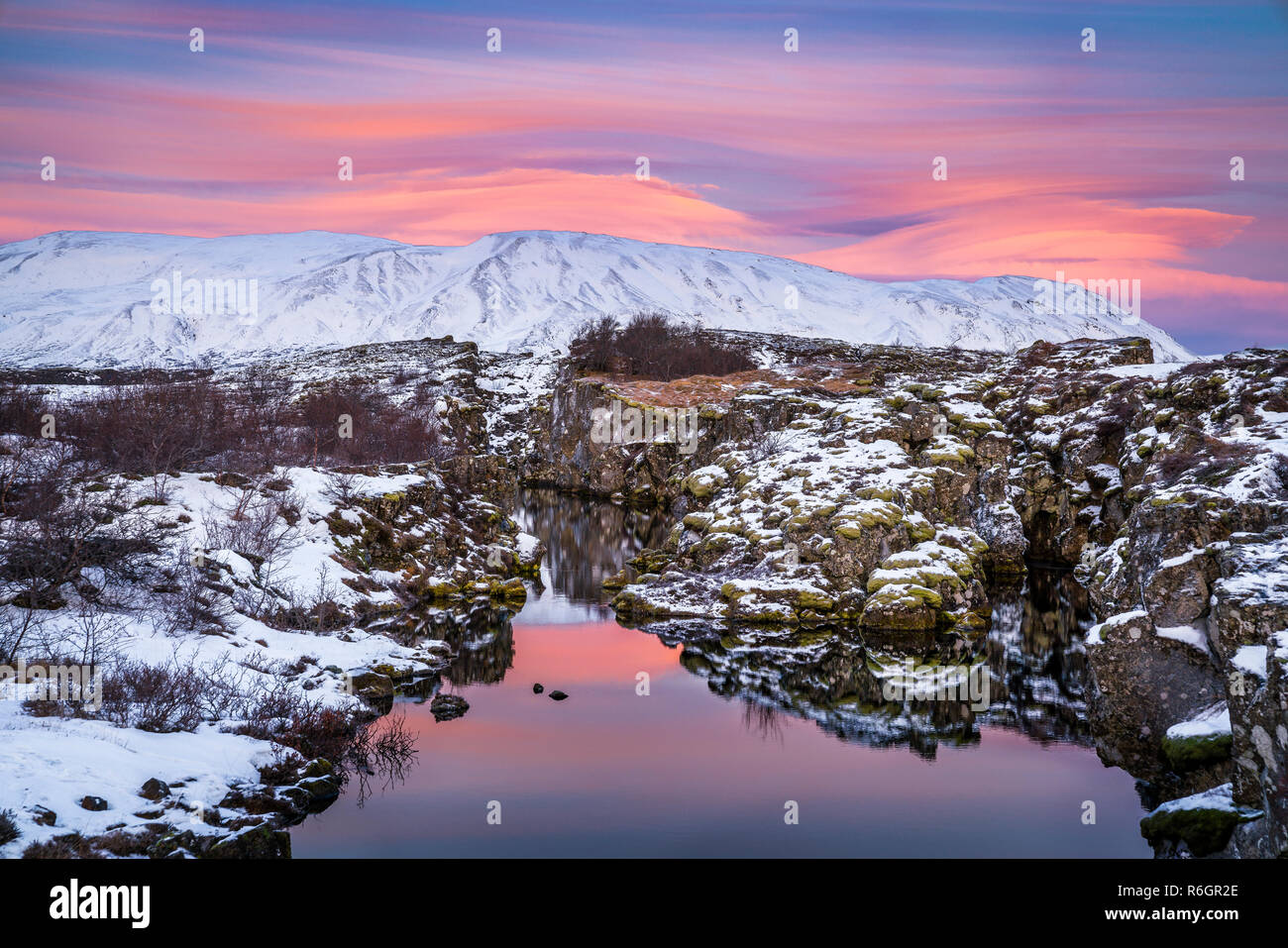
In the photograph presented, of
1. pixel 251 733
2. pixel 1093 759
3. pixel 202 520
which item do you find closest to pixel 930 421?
pixel 1093 759

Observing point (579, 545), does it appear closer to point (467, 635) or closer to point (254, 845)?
point (467, 635)

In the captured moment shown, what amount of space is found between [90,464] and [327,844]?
28.9m

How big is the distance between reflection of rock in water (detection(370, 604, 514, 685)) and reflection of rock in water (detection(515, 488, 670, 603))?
6598 mm

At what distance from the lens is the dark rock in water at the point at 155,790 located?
49.9ft

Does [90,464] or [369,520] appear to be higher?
[90,464]

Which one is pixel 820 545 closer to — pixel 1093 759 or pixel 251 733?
pixel 1093 759

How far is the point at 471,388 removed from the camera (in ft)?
467

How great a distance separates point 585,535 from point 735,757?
1719 inches

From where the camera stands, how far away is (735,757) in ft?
81.0

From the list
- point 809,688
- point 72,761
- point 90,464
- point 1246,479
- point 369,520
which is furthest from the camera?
point 369,520

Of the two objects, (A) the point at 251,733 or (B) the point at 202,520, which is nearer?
(A) the point at 251,733

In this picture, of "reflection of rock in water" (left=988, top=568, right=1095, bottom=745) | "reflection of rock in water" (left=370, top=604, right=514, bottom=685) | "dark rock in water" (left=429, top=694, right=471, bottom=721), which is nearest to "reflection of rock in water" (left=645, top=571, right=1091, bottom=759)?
"reflection of rock in water" (left=988, top=568, right=1095, bottom=745)

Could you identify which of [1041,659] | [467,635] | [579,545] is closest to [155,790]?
[467,635]

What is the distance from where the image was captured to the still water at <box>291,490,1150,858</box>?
19406mm
